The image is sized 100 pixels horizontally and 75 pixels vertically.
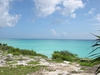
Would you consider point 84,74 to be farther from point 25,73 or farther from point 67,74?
point 25,73

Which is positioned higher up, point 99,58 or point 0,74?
point 99,58

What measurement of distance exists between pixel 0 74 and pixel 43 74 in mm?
2982

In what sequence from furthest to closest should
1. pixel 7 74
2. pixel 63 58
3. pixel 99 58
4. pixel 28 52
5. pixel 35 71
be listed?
1. pixel 28 52
2. pixel 63 58
3. pixel 35 71
4. pixel 7 74
5. pixel 99 58

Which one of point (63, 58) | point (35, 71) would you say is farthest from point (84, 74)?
point (63, 58)

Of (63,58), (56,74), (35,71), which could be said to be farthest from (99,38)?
(63,58)

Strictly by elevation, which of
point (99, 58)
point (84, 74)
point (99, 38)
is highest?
point (99, 38)

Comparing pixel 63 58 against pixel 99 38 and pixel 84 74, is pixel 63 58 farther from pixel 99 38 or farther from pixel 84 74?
pixel 99 38

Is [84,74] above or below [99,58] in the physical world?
below

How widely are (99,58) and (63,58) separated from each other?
71.1 ft

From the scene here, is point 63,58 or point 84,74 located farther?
point 63,58

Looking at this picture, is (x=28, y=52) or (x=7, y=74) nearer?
(x=7, y=74)

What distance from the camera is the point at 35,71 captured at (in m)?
16.7

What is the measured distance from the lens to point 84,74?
15.4 metres

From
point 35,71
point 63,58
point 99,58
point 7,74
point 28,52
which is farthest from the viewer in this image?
point 28,52
